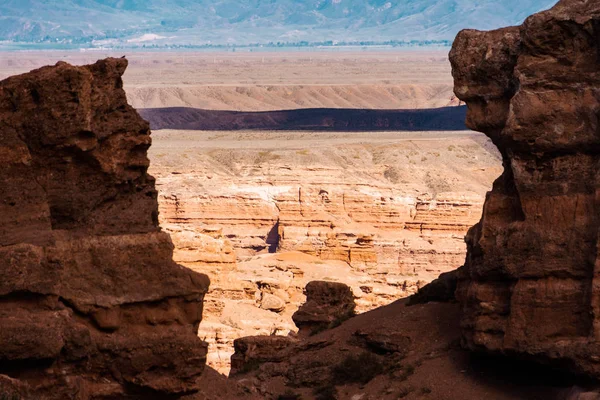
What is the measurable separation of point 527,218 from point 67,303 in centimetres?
854

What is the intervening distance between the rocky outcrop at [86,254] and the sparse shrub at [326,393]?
25.0ft

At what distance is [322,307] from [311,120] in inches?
5044

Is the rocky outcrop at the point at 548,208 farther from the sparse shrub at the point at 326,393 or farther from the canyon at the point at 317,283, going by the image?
the sparse shrub at the point at 326,393

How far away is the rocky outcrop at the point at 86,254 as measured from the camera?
1614cm

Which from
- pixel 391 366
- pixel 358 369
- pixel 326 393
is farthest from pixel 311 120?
pixel 326 393

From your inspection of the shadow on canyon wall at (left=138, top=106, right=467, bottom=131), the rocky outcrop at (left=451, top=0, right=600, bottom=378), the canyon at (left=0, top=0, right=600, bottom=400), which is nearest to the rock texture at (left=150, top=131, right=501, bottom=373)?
the canyon at (left=0, top=0, right=600, bottom=400)

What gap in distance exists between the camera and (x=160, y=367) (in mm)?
17031

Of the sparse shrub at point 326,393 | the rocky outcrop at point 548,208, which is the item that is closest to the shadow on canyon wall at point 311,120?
the sparse shrub at point 326,393

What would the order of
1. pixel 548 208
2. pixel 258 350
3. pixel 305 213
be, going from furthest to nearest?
pixel 305 213 → pixel 258 350 → pixel 548 208

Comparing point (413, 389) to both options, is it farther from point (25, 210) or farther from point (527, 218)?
point (25, 210)

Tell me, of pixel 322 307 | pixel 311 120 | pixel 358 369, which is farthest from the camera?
pixel 311 120

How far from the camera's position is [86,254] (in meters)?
16.8

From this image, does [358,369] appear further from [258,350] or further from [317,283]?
[317,283]

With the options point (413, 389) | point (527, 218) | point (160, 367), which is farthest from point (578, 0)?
point (160, 367)
